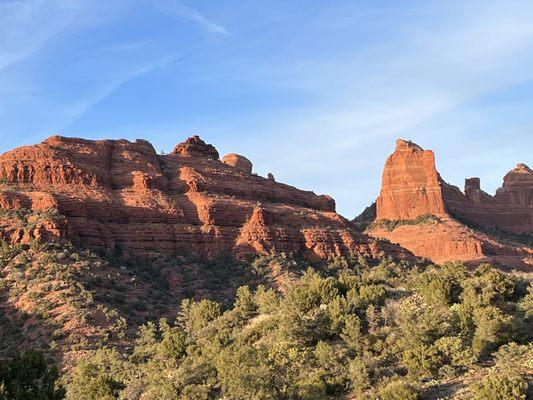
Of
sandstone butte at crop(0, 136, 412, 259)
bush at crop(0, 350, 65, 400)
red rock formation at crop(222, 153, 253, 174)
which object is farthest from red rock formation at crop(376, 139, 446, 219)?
bush at crop(0, 350, 65, 400)

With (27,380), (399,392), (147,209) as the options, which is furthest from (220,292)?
(399,392)

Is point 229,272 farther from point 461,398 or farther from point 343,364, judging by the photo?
point 461,398

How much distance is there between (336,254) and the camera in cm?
8019

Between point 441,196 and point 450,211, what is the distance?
18.1 ft

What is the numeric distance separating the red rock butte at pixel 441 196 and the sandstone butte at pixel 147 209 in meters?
58.5

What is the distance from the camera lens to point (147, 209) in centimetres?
7769

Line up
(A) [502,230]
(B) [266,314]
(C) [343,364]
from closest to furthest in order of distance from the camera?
(C) [343,364] < (B) [266,314] < (A) [502,230]

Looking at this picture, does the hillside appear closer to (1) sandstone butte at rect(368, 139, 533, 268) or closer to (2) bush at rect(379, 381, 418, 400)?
(2) bush at rect(379, 381, 418, 400)

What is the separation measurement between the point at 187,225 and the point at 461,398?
179 ft

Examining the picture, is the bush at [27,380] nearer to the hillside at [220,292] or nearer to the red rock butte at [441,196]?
the hillside at [220,292]

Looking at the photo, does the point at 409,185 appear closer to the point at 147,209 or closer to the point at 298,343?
the point at 147,209

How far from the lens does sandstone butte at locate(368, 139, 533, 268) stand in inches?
4894

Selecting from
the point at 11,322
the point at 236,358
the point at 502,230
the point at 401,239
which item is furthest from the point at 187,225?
the point at 502,230

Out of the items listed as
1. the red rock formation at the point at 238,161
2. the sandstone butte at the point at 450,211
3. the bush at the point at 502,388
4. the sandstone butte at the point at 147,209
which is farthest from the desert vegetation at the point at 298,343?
the red rock formation at the point at 238,161
